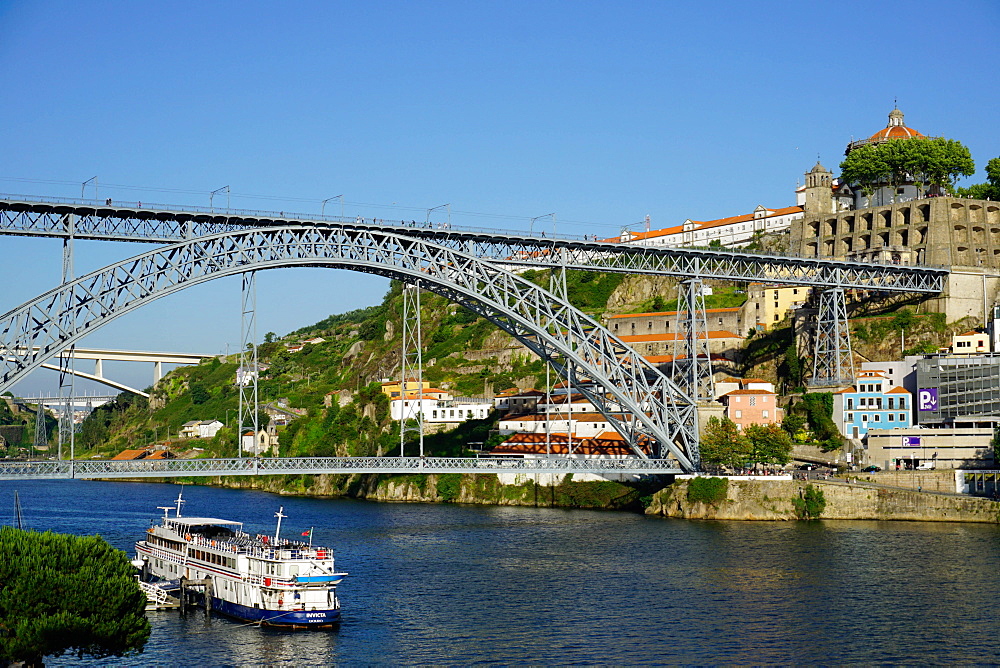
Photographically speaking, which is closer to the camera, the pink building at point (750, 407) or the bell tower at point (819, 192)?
the pink building at point (750, 407)

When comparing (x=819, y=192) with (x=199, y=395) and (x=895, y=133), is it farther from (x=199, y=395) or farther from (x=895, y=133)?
(x=199, y=395)

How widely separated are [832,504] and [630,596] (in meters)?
24.5

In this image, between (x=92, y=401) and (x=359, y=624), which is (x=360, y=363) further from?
(x=359, y=624)

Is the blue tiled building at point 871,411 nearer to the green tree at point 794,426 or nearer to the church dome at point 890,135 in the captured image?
the green tree at point 794,426

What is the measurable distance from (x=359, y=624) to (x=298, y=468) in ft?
61.4

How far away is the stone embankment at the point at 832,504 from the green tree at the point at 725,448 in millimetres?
2264

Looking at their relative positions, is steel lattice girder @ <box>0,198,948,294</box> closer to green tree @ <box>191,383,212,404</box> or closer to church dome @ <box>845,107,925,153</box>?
church dome @ <box>845,107,925,153</box>

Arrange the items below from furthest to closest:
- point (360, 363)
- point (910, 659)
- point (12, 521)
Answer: point (360, 363), point (12, 521), point (910, 659)

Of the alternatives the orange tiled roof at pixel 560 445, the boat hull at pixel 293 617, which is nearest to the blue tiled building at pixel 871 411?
the orange tiled roof at pixel 560 445

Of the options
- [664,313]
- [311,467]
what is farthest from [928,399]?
[311,467]

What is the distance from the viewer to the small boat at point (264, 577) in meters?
37.8

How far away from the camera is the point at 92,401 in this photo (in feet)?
538

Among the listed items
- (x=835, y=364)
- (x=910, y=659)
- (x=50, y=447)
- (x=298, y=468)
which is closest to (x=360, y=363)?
(x=50, y=447)

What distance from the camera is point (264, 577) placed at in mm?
38531
